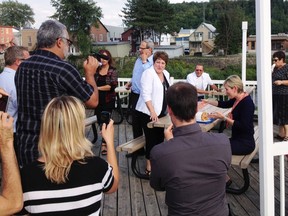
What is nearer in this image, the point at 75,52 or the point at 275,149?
the point at 275,149

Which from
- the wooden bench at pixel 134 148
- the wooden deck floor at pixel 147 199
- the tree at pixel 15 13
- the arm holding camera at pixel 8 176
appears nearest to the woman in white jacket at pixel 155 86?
the wooden bench at pixel 134 148

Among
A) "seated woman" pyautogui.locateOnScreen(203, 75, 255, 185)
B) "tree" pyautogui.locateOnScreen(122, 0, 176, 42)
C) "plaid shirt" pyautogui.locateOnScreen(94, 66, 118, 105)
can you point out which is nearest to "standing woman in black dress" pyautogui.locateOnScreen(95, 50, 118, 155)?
"plaid shirt" pyautogui.locateOnScreen(94, 66, 118, 105)

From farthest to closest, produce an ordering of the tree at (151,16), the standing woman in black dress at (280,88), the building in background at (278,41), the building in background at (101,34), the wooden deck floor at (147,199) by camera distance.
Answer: the building in background at (101,34) < the tree at (151,16) < the standing woman in black dress at (280,88) < the wooden deck floor at (147,199) < the building in background at (278,41)

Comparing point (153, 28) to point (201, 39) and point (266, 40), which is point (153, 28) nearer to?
point (201, 39)

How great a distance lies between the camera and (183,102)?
1681mm

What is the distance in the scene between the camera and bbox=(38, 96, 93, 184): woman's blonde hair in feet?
4.60

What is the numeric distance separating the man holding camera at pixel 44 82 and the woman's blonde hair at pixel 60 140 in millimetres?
498

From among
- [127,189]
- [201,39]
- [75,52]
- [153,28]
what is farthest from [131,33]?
[127,189]

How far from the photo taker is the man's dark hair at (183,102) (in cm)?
168

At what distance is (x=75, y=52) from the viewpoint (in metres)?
42.2

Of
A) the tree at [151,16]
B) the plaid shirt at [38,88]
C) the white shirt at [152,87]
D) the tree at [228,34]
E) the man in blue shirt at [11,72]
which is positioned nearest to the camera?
the plaid shirt at [38,88]

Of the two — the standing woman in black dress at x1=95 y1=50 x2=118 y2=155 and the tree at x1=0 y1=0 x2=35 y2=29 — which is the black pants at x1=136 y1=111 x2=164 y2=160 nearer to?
the standing woman in black dress at x1=95 y1=50 x2=118 y2=155

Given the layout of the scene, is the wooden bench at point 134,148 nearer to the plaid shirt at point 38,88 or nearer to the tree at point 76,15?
the plaid shirt at point 38,88

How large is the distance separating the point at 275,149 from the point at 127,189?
1.77m
